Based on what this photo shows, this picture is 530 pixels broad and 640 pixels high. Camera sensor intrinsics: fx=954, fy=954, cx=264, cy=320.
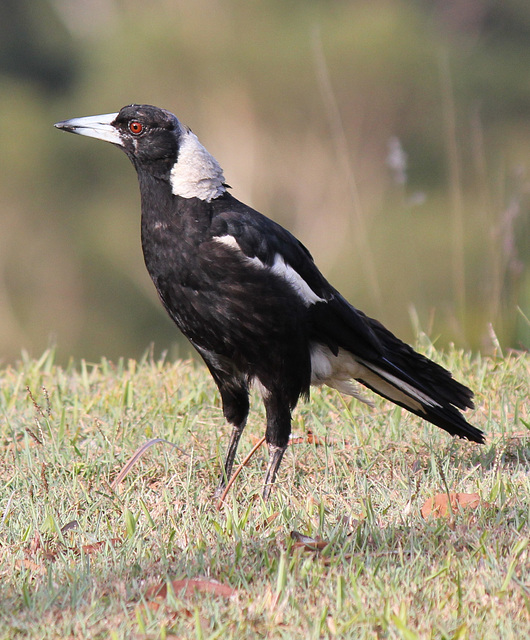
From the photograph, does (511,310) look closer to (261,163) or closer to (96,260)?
(261,163)

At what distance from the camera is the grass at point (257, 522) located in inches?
71.3

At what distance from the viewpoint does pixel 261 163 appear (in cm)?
1504

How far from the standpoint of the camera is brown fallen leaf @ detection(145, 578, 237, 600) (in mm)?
1907

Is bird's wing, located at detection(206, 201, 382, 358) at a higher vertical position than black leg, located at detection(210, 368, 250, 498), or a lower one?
higher

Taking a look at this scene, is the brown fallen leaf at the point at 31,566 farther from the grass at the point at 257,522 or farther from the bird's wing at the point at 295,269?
the bird's wing at the point at 295,269

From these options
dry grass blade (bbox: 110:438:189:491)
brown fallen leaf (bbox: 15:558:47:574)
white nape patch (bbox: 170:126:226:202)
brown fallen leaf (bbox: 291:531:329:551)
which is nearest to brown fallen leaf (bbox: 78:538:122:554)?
brown fallen leaf (bbox: 15:558:47:574)

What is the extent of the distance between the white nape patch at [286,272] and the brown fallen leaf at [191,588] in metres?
1.02

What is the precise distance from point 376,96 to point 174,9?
4.44m

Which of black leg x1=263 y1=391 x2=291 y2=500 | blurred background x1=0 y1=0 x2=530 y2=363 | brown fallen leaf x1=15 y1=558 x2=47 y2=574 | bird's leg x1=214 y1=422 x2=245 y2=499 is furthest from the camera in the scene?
blurred background x1=0 y1=0 x2=530 y2=363

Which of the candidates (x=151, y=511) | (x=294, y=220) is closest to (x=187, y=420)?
(x=151, y=511)

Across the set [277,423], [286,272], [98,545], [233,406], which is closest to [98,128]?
A: [286,272]

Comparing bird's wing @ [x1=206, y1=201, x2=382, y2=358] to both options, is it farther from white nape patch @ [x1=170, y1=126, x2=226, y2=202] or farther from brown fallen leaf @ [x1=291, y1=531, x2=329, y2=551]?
brown fallen leaf @ [x1=291, y1=531, x2=329, y2=551]

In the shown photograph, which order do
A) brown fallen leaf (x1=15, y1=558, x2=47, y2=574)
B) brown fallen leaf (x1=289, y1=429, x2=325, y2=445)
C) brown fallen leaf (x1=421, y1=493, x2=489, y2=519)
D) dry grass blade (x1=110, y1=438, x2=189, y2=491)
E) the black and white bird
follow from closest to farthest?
1. brown fallen leaf (x1=15, y1=558, x2=47, y2=574)
2. brown fallen leaf (x1=421, y1=493, x2=489, y2=519)
3. dry grass blade (x1=110, y1=438, x2=189, y2=491)
4. the black and white bird
5. brown fallen leaf (x1=289, y1=429, x2=325, y2=445)

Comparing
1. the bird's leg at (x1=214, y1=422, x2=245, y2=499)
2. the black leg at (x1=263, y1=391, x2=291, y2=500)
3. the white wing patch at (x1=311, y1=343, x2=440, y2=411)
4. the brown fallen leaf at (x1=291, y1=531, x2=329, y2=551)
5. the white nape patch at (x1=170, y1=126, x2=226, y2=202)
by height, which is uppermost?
the white nape patch at (x1=170, y1=126, x2=226, y2=202)
